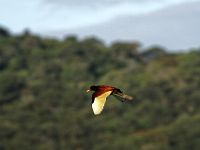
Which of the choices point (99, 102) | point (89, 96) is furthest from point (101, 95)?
point (89, 96)

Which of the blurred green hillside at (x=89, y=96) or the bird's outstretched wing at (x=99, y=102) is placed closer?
the bird's outstretched wing at (x=99, y=102)

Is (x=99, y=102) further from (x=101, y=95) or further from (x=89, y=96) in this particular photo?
(x=89, y=96)

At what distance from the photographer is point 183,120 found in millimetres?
77500

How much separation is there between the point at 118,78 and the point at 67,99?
10.5 meters

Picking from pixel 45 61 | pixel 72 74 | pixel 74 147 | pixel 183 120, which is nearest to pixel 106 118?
pixel 183 120

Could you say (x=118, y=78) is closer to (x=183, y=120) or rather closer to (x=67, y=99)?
(x=67, y=99)

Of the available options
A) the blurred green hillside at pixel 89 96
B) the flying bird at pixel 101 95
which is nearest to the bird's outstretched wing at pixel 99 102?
the flying bird at pixel 101 95

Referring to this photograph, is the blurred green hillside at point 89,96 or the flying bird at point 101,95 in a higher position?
the blurred green hillside at point 89,96

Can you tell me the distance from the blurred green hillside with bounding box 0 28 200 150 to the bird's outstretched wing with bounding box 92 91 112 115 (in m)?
59.2

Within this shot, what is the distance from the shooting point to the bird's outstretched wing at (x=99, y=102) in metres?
8.65

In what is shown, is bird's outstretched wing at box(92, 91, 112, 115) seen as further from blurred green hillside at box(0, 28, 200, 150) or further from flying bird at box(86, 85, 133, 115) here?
blurred green hillside at box(0, 28, 200, 150)

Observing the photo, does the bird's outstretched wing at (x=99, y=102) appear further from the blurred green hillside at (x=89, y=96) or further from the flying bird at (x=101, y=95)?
the blurred green hillside at (x=89, y=96)

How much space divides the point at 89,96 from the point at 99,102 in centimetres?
7589

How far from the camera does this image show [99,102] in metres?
8.81
